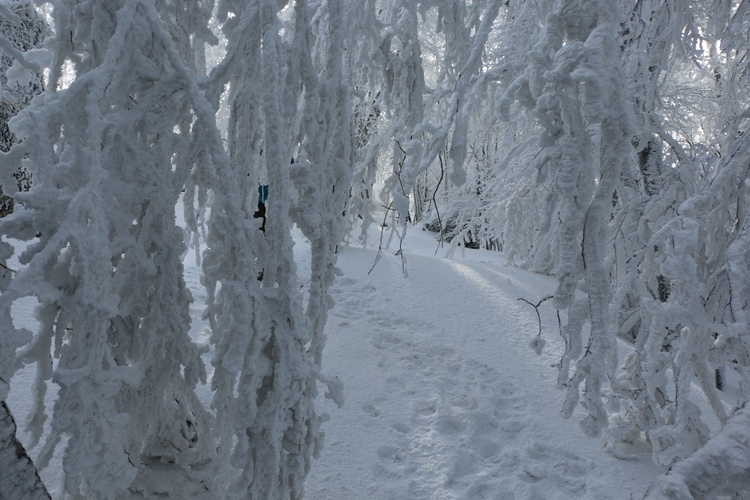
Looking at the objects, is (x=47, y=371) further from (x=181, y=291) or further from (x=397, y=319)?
(x=397, y=319)

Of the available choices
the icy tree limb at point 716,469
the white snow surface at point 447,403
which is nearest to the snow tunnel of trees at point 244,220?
the icy tree limb at point 716,469

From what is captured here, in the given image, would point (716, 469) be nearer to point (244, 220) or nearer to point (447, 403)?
point (244, 220)

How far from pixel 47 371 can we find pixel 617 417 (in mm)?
2801

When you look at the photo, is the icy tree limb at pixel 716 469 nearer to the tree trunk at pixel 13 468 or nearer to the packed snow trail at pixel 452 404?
the tree trunk at pixel 13 468

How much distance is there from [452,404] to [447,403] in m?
0.03

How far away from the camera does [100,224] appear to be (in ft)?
3.78

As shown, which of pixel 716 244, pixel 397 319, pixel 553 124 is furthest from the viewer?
pixel 397 319

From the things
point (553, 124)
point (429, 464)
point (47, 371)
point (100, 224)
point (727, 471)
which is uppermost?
point (553, 124)

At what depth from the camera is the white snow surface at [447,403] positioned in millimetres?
2578

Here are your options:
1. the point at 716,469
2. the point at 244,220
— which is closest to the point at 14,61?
the point at 244,220

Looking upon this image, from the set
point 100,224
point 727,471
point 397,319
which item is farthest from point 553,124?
point 397,319

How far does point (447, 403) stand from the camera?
3.28 meters

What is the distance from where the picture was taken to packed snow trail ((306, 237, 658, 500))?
259cm

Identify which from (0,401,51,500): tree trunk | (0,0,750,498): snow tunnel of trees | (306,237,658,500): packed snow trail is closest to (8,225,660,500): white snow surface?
(306,237,658,500): packed snow trail
